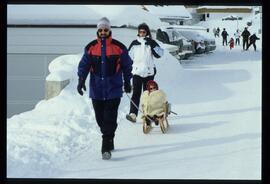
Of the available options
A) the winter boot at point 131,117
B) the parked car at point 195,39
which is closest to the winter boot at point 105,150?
the winter boot at point 131,117

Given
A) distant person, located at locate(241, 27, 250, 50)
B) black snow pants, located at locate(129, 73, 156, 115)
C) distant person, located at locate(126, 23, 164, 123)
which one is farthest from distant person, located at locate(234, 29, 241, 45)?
black snow pants, located at locate(129, 73, 156, 115)

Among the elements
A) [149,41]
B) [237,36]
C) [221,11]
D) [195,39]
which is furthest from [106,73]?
[237,36]

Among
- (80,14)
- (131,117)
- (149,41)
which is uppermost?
(80,14)

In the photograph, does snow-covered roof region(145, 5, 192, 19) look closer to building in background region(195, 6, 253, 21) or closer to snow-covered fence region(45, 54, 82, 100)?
building in background region(195, 6, 253, 21)

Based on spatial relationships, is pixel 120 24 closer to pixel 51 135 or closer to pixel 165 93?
pixel 165 93

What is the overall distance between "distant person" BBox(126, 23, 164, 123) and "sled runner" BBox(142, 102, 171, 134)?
0.30 feet

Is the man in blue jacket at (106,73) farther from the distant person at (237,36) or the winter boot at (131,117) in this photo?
the distant person at (237,36)

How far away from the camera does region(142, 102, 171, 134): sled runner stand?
4.73 metres

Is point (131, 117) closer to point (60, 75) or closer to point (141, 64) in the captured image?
point (141, 64)

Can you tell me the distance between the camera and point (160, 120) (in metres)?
4.73

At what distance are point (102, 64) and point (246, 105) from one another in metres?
1.01

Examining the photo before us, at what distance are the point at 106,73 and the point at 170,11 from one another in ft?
2.08

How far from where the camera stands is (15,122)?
4695 millimetres

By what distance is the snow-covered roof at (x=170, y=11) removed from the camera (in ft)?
15.4
